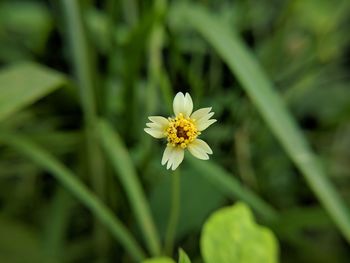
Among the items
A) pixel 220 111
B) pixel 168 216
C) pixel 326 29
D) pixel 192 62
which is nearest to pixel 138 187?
pixel 168 216

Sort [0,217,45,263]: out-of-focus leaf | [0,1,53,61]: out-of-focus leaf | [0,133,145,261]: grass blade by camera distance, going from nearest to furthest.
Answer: [0,133,145,261]: grass blade
[0,217,45,263]: out-of-focus leaf
[0,1,53,61]: out-of-focus leaf

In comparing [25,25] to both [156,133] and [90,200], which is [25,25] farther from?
[156,133]

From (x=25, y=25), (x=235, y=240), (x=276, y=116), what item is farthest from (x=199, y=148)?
(x=25, y=25)

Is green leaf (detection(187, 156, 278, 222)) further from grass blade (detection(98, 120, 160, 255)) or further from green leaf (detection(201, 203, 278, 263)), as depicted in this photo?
green leaf (detection(201, 203, 278, 263))

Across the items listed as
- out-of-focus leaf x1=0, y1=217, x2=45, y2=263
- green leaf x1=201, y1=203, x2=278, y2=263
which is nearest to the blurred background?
out-of-focus leaf x1=0, y1=217, x2=45, y2=263

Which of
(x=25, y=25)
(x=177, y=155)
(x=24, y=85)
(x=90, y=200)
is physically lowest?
(x=177, y=155)
